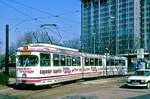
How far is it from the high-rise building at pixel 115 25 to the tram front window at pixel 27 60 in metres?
40.6

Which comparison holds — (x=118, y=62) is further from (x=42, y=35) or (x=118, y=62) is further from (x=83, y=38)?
(x=83, y=38)

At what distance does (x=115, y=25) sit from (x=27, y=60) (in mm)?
52624

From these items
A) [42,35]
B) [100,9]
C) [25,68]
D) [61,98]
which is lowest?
[61,98]

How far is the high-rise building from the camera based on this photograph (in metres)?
71.1

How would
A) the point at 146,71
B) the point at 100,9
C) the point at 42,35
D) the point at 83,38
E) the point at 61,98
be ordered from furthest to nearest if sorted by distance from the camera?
the point at 83,38 → the point at 100,9 → the point at 42,35 → the point at 146,71 → the point at 61,98

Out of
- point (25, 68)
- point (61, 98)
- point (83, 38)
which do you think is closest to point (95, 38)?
point (83, 38)

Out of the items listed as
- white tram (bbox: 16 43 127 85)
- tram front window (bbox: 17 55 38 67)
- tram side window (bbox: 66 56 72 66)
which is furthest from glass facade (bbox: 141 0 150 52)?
tram front window (bbox: 17 55 38 67)

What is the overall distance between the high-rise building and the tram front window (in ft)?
133

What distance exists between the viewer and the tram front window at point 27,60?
85.0 feet

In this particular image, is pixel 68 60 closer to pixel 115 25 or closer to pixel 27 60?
pixel 27 60

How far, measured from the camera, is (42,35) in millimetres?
41531

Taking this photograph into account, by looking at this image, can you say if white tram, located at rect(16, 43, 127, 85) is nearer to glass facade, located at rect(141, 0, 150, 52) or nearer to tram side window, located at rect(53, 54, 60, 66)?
tram side window, located at rect(53, 54, 60, 66)

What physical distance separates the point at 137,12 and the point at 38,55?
187ft

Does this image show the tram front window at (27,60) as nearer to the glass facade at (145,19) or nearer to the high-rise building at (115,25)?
the high-rise building at (115,25)
